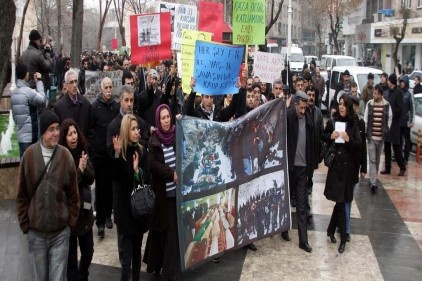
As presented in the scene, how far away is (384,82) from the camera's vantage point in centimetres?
1288

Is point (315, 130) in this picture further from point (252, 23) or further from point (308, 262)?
point (252, 23)

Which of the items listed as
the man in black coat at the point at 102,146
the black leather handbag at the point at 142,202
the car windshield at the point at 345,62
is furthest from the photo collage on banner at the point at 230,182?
the car windshield at the point at 345,62

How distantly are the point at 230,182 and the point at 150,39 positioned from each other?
386 centimetres

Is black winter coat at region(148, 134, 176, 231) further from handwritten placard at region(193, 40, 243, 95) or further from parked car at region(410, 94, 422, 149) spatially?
parked car at region(410, 94, 422, 149)

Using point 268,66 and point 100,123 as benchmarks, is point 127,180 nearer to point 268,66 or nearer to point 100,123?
point 100,123

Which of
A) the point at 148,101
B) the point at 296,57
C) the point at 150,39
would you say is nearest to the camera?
the point at 148,101

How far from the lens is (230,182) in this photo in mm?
6105

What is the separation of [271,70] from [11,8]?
21.1 feet

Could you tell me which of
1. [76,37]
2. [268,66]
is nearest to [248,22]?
[268,66]

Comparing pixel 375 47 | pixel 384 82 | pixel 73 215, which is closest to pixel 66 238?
pixel 73 215

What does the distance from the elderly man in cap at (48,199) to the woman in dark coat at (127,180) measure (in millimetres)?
628

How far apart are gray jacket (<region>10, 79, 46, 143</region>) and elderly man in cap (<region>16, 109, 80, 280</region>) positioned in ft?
9.13

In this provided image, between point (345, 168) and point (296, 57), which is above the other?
point (296, 57)

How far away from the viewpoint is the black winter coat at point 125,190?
17.2 ft
